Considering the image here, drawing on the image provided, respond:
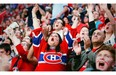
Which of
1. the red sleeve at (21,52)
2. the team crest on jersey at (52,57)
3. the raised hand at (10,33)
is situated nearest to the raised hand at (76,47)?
the team crest on jersey at (52,57)

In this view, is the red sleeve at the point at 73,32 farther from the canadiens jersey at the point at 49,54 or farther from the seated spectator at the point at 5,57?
the seated spectator at the point at 5,57

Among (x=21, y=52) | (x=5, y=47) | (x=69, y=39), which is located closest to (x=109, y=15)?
(x=69, y=39)

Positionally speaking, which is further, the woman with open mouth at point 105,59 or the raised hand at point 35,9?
the raised hand at point 35,9

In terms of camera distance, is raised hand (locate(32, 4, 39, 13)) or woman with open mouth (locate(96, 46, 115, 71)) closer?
woman with open mouth (locate(96, 46, 115, 71))

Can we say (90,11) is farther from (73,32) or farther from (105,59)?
(105,59)

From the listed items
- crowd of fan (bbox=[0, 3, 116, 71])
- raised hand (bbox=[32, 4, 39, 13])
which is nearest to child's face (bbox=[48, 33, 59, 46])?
crowd of fan (bbox=[0, 3, 116, 71])

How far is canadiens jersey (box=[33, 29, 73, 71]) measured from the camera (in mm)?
1502

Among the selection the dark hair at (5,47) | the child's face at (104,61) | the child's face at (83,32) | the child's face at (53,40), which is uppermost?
the child's face at (83,32)

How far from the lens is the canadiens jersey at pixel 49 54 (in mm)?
1502

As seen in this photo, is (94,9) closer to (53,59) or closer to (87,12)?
(87,12)

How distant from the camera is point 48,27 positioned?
1.57 meters

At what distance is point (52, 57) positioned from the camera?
4.97 feet

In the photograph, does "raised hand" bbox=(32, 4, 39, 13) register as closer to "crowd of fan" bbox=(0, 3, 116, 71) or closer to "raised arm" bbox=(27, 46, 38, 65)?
"crowd of fan" bbox=(0, 3, 116, 71)

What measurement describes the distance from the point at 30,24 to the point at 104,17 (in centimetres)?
56
